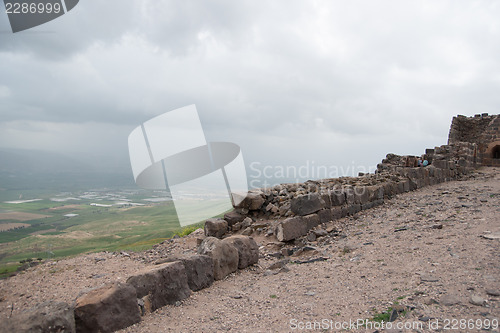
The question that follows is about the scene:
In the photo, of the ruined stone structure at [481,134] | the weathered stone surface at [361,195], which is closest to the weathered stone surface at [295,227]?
the weathered stone surface at [361,195]

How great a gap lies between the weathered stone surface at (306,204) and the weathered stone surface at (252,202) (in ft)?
5.40

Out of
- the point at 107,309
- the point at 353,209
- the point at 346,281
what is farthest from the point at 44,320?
the point at 353,209

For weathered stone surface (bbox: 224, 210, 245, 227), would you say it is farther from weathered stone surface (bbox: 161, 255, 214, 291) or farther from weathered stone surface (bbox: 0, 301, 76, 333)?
weathered stone surface (bbox: 0, 301, 76, 333)

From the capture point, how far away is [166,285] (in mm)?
5746

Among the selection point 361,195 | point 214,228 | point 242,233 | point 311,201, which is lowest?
point 242,233

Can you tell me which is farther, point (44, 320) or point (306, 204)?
point (306, 204)

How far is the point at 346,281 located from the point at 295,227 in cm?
393

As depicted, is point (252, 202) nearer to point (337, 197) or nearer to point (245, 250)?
point (337, 197)

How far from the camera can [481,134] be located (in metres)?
26.0

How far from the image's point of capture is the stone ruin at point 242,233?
447 centimetres

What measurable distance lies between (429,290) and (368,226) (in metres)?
5.77

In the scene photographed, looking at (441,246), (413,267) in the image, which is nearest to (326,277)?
(413,267)

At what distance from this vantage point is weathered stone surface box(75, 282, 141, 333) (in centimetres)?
447

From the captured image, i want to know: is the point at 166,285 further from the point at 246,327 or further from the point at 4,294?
the point at 4,294
